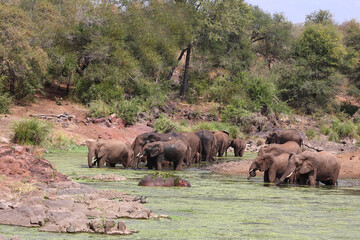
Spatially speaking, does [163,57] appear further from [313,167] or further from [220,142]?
[313,167]

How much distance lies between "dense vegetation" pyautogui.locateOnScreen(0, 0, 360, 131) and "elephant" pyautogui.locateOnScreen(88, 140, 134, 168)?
51.1ft

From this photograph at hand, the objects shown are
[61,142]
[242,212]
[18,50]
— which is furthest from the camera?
[18,50]

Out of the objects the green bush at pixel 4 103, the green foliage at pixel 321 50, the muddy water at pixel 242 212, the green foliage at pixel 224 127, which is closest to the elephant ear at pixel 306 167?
the muddy water at pixel 242 212

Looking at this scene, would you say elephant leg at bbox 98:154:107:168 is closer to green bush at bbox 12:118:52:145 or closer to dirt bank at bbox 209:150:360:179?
dirt bank at bbox 209:150:360:179

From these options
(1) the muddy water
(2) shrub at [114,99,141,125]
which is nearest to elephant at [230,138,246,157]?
(2) shrub at [114,99,141,125]

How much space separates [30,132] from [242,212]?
1834 centimetres

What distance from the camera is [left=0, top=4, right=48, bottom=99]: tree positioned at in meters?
37.1

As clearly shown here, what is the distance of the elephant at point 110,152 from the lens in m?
22.7

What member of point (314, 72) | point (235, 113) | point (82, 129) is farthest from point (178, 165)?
point (314, 72)

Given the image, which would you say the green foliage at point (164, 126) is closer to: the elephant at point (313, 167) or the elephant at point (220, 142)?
the elephant at point (220, 142)

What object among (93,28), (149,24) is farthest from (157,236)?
(149,24)

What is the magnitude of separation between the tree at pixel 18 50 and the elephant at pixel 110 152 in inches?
625

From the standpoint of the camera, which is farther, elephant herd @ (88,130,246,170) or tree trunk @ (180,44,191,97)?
tree trunk @ (180,44,191,97)

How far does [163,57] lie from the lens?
52000 mm
